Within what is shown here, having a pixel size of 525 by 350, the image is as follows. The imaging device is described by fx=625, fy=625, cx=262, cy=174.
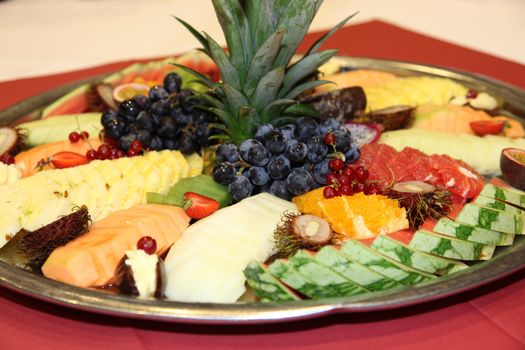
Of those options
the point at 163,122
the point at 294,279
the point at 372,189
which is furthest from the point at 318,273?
the point at 163,122

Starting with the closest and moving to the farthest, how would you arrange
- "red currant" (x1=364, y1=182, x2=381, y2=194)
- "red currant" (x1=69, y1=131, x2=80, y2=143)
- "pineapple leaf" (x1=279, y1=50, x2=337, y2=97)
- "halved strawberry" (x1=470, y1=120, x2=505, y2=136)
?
"red currant" (x1=364, y1=182, x2=381, y2=194) < "pineapple leaf" (x1=279, y1=50, x2=337, y2=97) < "red currant" (x1=69, y1=131, x2=80, y2=143) < "halved strawberry" (x1=470, y1=120, x2=505, y2=136)

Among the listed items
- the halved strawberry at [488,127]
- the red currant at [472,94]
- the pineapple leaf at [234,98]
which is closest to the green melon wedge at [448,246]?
the pineapple leaf at [234,98]

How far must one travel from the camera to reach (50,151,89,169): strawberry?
221cm

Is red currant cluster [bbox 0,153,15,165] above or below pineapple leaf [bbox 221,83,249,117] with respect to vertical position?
below

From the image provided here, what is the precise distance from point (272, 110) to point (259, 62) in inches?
7.9

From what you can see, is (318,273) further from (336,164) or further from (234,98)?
(234,98)

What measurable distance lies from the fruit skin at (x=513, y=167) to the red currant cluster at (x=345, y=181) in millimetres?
488

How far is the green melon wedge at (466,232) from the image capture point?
170 cm

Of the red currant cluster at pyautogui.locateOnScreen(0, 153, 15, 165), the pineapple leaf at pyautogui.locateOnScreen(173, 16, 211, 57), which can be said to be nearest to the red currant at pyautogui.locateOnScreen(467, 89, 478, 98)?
the pineapple leaf at pyautogui.locateOnScreen(173, 16, 211, 57)

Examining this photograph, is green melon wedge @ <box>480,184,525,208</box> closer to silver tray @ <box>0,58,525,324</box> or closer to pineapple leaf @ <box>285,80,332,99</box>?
silver tray @ <box>0,58,525,324</box>

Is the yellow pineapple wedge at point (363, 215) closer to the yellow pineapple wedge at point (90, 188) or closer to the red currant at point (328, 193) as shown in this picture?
the red currant at point (328, 193)

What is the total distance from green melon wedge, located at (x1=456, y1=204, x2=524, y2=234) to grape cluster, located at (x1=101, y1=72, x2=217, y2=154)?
97 centimetres

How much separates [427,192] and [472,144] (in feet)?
1.84

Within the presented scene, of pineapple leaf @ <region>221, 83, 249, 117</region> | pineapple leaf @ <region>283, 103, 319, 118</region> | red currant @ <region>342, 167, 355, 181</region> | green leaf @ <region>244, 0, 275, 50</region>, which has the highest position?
green leaf @ <region>244, 0, 275, 50</region>
